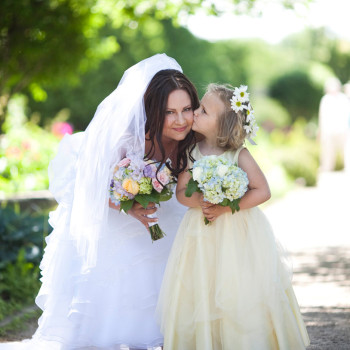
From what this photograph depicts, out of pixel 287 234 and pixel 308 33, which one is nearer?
pixel 287 234

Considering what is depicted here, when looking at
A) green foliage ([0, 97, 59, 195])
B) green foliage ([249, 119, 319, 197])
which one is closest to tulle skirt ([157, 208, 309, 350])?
green foliage ([0, 97, 59, 195])

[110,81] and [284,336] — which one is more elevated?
[110,81]

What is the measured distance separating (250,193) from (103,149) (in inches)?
41.5

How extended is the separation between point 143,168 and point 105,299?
941 millimetres

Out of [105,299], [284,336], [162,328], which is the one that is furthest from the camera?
[105,299]

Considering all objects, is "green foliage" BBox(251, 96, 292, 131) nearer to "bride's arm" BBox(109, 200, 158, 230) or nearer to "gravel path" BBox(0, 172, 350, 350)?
"gravel path" BBox(0, 172, 350, 350)

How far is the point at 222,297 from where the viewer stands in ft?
11.6

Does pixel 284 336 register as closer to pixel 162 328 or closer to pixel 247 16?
pixel 162 328

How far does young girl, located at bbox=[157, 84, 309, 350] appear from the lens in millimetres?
3527

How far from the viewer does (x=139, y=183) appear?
382 cm

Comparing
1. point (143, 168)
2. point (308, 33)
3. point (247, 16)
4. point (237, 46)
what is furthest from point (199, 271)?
point (308, 33)

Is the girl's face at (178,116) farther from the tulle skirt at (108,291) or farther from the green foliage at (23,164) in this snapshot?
the green foliage at (23,164)

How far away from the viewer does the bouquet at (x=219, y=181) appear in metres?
3.44

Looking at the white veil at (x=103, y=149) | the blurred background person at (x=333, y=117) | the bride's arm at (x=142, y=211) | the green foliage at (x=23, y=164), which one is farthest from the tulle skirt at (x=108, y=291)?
the blurred background person at (x=333, y=117)
